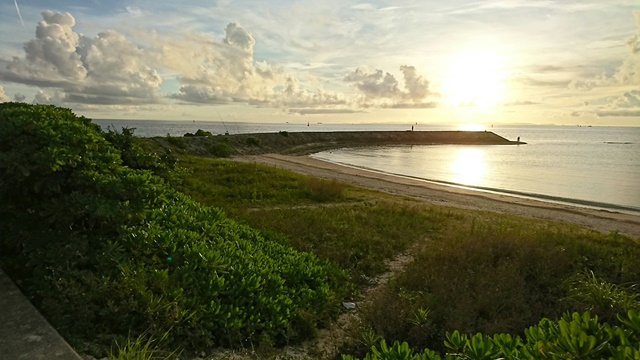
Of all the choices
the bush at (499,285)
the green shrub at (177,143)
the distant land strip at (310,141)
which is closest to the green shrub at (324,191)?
the bush at (499,285)

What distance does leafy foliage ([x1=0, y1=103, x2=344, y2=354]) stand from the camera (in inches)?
180

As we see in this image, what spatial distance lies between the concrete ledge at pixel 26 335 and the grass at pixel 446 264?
2921mm

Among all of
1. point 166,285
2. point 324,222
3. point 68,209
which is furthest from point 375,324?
point 324,222

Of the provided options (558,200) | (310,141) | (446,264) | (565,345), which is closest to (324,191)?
(446,264)

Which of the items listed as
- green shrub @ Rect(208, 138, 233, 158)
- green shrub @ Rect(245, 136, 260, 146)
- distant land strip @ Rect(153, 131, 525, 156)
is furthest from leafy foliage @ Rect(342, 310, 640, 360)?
green shrub @ Rect(245, 136, 260, 146)

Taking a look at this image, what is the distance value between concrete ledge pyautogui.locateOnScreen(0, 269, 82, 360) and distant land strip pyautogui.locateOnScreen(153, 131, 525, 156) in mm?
29375

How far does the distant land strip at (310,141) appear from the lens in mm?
39594

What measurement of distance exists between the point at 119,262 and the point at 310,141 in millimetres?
60995

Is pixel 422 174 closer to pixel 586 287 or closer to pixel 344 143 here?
pixel 586 287

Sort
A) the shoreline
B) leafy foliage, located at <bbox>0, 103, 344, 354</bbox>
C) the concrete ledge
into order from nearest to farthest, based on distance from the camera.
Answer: the concrete ledge → leafy foliage, located at <bbox>0, 103, 344, 354</bbox> → the shoreline

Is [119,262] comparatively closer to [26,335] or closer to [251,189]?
[26,335]

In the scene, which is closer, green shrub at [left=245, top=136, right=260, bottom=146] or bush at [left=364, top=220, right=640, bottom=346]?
bush at [left=364, top=220, right=640, bottom=346]

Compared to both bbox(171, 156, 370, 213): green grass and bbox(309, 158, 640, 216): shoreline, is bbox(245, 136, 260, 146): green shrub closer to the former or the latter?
bbox(309, 158, 640, 216): shoreline

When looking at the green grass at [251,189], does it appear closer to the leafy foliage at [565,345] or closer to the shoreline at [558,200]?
the leafy foliage at [565,345]
